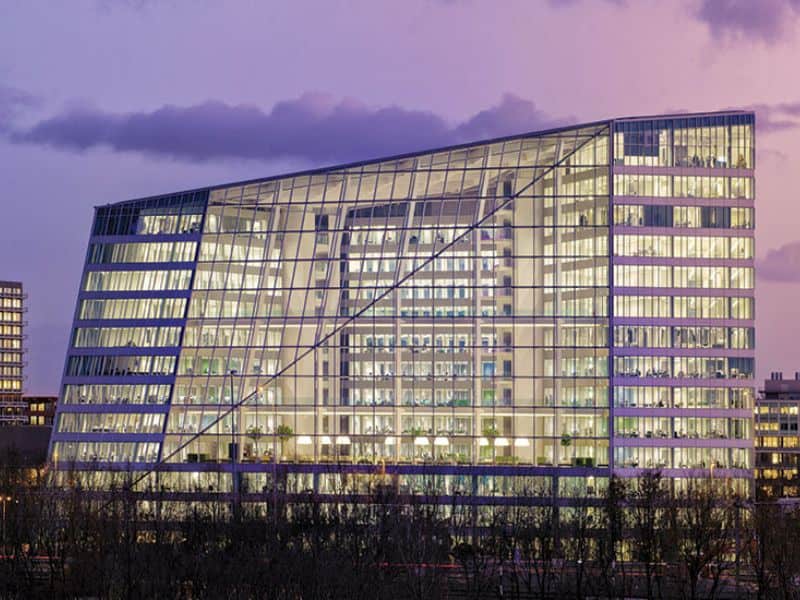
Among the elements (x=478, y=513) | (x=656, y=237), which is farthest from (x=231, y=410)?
(x=656, y=237)

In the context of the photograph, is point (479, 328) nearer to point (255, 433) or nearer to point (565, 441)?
point (565, 441)

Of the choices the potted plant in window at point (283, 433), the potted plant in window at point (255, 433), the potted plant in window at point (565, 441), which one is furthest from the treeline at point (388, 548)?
the potted plant in window at point (283, 433)

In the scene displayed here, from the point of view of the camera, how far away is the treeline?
8944cm

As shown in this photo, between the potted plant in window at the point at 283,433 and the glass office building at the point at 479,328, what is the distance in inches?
9.7

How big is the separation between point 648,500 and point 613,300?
38.7m

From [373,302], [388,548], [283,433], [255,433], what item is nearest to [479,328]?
[373,302]

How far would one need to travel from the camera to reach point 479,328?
157125mm

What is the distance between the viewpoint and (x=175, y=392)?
528 feet

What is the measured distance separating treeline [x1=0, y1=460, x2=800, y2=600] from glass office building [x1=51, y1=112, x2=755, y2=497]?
16502 mm

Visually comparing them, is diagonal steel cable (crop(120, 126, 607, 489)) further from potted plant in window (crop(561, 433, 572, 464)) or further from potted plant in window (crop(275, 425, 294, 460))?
potted plant in window (crop(561, 433, 572, 464))

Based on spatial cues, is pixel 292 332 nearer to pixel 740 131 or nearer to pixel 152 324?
pixel 152 324

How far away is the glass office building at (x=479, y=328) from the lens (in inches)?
6122

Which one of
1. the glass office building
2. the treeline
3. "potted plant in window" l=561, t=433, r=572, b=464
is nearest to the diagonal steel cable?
the glass office building

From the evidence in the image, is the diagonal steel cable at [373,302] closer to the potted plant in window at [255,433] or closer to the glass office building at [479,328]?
the glass office building at [479,328]
